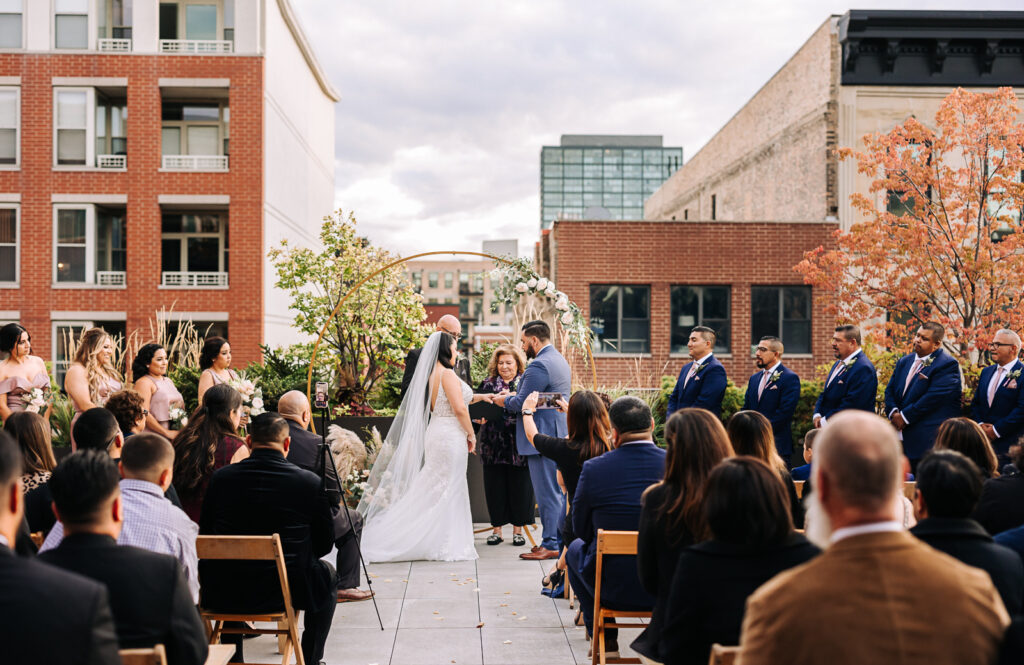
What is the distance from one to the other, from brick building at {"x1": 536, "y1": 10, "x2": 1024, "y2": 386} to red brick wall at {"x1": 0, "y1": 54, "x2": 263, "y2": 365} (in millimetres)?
9210

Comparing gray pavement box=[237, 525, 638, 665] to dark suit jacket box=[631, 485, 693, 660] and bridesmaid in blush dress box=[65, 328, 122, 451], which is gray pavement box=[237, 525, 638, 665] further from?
bridesmaid in blush dress box=[65, 328, 122, 451]

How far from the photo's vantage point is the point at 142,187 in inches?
926

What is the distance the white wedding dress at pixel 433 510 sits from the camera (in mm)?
8133

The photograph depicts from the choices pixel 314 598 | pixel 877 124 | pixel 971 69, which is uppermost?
pixel 971 69

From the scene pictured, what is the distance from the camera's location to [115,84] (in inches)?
913

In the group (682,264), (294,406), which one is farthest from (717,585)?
(682,264)

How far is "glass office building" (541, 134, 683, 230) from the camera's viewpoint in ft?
585

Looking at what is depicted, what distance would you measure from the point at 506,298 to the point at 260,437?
635 cm

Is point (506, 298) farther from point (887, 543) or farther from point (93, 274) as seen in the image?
point (93, 274)

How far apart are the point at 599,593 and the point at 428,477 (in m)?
3.85

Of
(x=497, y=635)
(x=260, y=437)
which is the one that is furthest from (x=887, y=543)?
(x=497, y=635)

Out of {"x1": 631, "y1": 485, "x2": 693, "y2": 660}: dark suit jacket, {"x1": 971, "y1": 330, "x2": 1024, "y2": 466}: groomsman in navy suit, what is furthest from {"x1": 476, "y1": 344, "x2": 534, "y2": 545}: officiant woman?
{"x1": 631, "y1": 485, "x2": 693, "y2": 660}: dark suit jacket

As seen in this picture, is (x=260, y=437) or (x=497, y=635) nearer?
(x=260, y=437)

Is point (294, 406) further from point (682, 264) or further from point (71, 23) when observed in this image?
point (71, 23)
